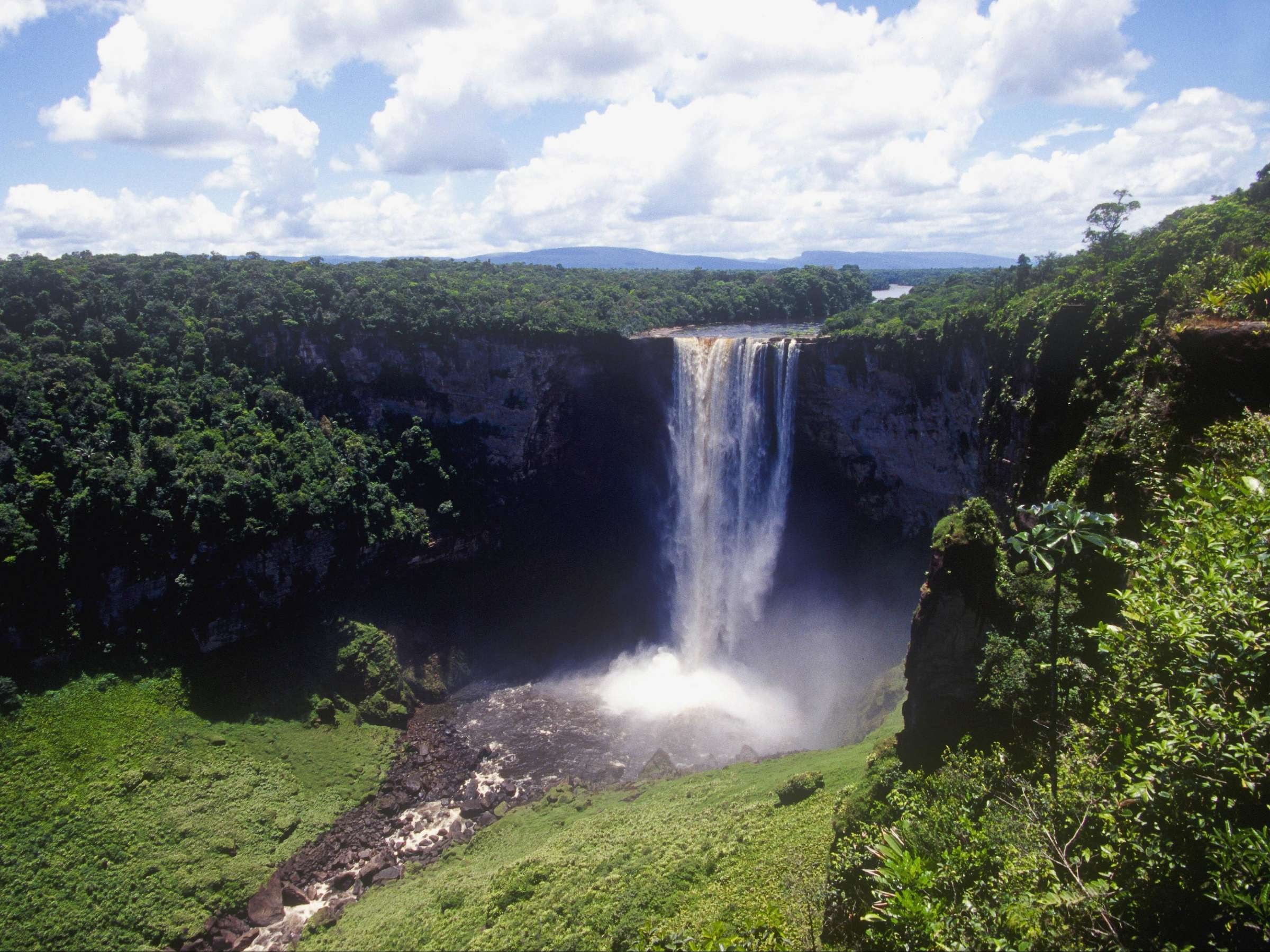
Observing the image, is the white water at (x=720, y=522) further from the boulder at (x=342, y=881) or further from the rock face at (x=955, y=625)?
the rock face at (x=955, y=625)

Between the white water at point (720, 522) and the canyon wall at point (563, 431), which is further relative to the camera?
the white water at point (720, 522)

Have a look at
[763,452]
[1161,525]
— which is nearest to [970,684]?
[1161,525]

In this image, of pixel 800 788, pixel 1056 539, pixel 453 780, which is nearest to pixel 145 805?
pixel 453 780

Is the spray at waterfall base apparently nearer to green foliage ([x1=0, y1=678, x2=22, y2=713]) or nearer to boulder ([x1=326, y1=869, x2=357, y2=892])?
boulder ([x1=326, y1=869, x2=357, y2=892])

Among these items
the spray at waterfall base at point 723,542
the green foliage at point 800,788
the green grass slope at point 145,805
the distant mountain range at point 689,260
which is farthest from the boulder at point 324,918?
the distant mountain range at point 689,260

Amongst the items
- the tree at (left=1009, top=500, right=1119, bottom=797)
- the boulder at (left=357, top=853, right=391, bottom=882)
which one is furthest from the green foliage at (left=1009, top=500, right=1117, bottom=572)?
the boulder at (left=357, top=853, right=391, bottom=882)

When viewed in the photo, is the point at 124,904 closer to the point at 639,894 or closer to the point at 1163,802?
the point at 639,894

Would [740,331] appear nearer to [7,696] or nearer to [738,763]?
[738,763]
